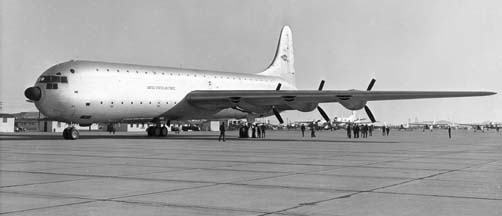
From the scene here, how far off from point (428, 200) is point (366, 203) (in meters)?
1.18

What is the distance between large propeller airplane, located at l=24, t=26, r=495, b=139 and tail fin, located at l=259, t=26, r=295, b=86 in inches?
437

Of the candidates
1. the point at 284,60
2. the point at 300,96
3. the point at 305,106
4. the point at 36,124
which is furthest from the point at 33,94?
the point at 36,124

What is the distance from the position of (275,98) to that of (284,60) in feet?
72.5

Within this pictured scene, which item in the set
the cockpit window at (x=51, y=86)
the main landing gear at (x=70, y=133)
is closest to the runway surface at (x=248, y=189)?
the cockpit window at (x=51, y=86)

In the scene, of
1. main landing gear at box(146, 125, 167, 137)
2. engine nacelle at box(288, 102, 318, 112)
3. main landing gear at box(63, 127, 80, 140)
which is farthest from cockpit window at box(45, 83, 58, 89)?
engine nacelle at box(288, 102, 318, 112)

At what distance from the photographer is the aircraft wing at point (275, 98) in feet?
114

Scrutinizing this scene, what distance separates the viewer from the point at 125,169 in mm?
14617

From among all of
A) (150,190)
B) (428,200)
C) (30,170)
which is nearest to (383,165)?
(428,200)

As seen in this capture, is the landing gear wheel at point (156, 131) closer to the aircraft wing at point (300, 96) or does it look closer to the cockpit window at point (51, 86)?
the aircraft wing at point (300, 96)

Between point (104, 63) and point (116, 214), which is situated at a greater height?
point (104, 63)

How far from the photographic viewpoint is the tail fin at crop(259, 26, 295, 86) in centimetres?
5841

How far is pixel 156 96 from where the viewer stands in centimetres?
3988

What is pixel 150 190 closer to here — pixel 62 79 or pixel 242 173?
pixel 242 173

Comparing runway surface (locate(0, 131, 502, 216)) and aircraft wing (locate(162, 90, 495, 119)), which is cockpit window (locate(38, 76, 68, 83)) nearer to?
aircraft wing (locate(162, 90, 495, 119))
